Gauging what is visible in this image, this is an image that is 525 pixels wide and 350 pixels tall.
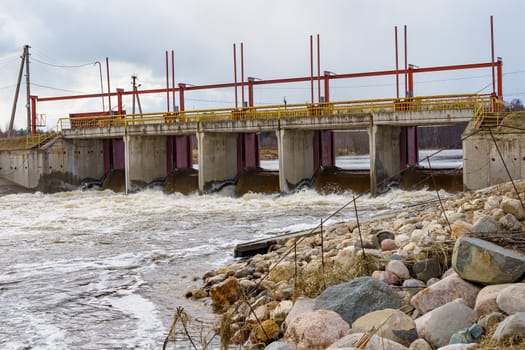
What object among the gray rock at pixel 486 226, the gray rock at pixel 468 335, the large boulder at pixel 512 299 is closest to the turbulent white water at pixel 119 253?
the gray rock at pixel 486 226

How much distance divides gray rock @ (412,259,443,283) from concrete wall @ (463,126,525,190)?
505 inches

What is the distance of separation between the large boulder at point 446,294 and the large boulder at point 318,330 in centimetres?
79

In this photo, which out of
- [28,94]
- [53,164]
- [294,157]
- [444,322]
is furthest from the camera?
[28,94]

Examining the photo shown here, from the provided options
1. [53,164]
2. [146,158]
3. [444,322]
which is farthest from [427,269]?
[53,164]

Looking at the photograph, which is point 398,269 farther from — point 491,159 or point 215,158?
point 215,158

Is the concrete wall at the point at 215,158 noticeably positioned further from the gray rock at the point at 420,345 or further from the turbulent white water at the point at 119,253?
the gray rock at the point at 420,345

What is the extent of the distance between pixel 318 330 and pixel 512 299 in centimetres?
176

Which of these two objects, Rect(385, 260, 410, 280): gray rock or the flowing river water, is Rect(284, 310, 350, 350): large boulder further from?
the flowing river water

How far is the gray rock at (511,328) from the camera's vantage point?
418 centimetres

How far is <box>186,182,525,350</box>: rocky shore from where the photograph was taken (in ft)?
16.0

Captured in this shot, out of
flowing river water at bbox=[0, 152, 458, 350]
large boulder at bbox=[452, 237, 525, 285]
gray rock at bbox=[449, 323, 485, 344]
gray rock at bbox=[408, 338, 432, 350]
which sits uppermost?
large boulder at bbox=[452, 237, 525, 285]

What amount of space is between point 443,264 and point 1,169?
33423mm

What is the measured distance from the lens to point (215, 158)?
97.0 feet

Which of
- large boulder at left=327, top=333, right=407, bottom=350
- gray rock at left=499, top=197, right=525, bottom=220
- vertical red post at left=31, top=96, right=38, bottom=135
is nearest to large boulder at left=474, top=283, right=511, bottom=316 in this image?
large boulder at left=327, top=333, right=407, bottom=350
